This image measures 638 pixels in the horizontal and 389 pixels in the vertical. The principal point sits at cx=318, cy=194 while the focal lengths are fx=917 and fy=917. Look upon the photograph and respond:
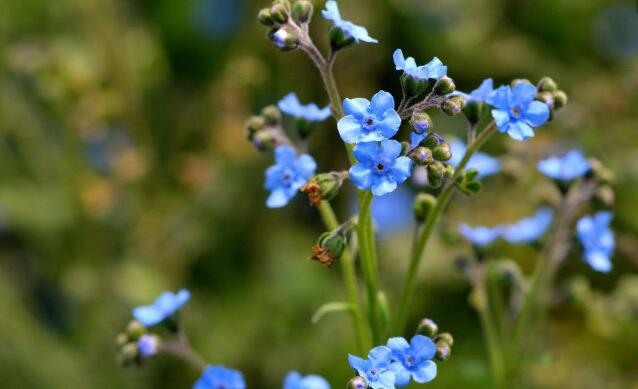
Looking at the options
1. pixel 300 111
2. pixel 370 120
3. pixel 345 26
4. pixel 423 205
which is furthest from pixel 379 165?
pixel 300 111

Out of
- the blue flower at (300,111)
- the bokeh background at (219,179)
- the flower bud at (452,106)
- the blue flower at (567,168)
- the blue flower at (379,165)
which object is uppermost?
the bokeh background at (219,179)

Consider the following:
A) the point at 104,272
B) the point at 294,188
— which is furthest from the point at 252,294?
the point at 294,188

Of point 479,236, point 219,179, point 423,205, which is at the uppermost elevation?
point 219,179

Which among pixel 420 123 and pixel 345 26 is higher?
pixel 345 26

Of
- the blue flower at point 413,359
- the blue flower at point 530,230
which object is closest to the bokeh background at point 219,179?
the blue flower at point 530,230

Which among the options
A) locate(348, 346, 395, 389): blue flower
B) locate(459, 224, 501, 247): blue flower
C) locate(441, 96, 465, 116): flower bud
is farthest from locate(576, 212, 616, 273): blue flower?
locate(348, 346, 395, 389): blue flower

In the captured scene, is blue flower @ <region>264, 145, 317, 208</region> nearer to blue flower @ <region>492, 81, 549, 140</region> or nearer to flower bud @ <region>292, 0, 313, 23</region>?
flower bud @ <region>292, 0, 313, 23</region>

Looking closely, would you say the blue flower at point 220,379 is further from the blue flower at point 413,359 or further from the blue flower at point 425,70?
the blue flower at point 425,70

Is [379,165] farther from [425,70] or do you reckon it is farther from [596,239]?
[596,239]
